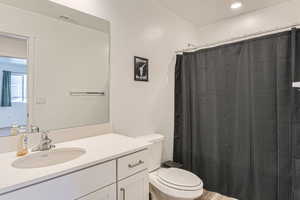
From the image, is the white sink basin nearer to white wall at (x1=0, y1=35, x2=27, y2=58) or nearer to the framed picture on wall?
white wall at (x1=0, y1=35, x2=27, y2=58)

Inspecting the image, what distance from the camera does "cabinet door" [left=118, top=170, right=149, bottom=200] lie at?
1.08 metres

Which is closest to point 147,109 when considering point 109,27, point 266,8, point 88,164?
point 109,27

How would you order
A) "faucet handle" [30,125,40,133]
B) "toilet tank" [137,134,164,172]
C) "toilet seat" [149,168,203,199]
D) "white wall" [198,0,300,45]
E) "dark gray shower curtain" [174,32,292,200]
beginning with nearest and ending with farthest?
"faucet handle" [30,125,40,133]
"toilet seat" [149,168,203,199]
"dark gray shower curtain" [174,32,292,200]
"toilet tank" [137,134,164,172]
"white wall" [198,0,300,45]

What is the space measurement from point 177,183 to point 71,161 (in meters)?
1.02

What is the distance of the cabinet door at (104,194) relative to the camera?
0.92 meters

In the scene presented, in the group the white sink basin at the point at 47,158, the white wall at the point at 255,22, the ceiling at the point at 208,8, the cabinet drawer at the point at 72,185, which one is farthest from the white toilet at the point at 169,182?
Result: the white wall at the point at 255,22

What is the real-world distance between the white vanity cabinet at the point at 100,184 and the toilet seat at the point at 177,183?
322 millimetres

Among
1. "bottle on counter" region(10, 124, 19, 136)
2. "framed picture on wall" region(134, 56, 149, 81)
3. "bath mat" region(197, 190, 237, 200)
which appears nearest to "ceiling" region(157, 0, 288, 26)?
"framed picture on wall" region(134, 56, 149, 81)

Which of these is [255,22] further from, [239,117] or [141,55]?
[141,55]

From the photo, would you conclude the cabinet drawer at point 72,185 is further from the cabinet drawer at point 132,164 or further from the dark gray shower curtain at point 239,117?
the dark gray shower curtain at point 239,117

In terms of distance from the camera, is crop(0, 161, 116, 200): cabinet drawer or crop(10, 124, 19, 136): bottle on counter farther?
crop(10, 124, 19, 136): bottle on counter

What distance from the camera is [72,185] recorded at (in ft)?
2.80

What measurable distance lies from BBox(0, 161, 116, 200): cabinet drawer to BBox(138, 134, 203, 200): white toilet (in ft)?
2.27

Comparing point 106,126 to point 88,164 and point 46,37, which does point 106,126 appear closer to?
point 88,164
